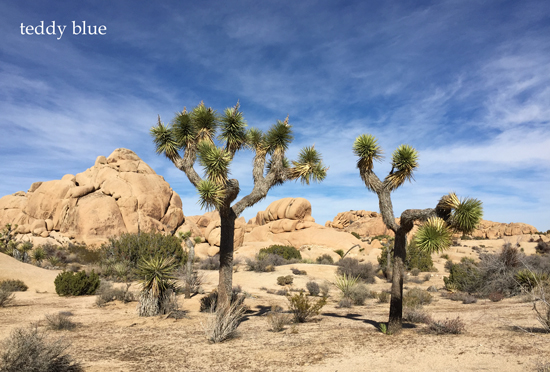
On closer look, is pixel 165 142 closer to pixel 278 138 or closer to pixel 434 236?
pixel 278 138

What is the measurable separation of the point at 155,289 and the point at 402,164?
876 cm

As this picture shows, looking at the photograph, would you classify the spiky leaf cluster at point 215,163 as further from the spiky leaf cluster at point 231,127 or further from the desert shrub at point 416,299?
the desert shrub at point 416,299

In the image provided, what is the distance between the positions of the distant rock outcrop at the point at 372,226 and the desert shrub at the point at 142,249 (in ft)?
143

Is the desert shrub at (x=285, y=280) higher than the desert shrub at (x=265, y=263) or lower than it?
lower

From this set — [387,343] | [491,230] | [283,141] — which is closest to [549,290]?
[387,343]

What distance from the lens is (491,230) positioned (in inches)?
2817

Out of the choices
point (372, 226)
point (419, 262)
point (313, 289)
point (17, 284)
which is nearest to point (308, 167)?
point (313, 289)

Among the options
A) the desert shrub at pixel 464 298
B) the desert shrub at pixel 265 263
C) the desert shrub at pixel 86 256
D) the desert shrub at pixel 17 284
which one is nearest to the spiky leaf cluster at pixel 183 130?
the desert shrub at pixel 17 284

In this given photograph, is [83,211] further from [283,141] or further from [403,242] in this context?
[403,242]

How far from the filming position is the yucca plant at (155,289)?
36.9ft

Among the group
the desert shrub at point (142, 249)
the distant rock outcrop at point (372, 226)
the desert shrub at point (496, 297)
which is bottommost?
the desert shrub at point (496, 297)

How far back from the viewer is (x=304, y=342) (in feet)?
27.8

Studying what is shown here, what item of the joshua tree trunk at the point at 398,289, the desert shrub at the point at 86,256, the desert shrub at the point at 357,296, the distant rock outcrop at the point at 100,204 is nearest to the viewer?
the joshua tree trunk at the point at 398,289

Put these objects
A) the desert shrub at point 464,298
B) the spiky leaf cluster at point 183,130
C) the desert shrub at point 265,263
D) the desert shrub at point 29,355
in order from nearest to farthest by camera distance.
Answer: the desert shrub at point 29,355
the spiky leaf cluster at point 183,130
the desert shrub at point 464,298
the desert shrub at point 265,263
